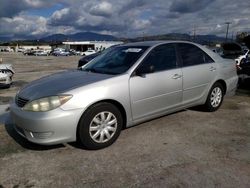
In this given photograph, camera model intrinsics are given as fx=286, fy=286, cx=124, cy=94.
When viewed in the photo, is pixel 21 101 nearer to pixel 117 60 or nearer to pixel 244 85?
pixel 117 60

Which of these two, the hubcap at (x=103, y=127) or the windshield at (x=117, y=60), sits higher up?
the windshield at (x=117, y=60)

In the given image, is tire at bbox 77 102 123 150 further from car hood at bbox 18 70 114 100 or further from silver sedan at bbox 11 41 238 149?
car hood at bbox 18 70 114 100

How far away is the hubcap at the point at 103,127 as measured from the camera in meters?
3.98

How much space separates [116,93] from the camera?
4102 millimetres

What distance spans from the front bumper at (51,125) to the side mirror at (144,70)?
115cm

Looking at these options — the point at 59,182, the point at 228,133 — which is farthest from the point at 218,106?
the point at 59,182

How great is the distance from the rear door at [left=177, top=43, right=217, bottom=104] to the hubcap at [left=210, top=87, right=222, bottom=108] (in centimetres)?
28

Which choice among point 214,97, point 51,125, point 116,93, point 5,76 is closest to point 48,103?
point 51,125

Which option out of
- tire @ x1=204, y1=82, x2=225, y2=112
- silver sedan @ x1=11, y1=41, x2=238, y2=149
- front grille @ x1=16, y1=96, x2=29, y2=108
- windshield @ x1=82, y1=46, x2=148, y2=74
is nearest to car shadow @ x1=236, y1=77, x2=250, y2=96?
tire @ x1=204, y1=82, x2=225, y2=112

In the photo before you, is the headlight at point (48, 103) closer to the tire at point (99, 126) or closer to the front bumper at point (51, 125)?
the front bumper at point (51, 125)

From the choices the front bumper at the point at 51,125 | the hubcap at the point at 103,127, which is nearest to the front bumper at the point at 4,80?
the front bumper at the point at 51,125

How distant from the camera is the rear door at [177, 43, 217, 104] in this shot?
16.8 feet

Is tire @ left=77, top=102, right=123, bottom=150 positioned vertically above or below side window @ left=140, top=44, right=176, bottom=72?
below

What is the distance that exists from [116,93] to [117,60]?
971mm
